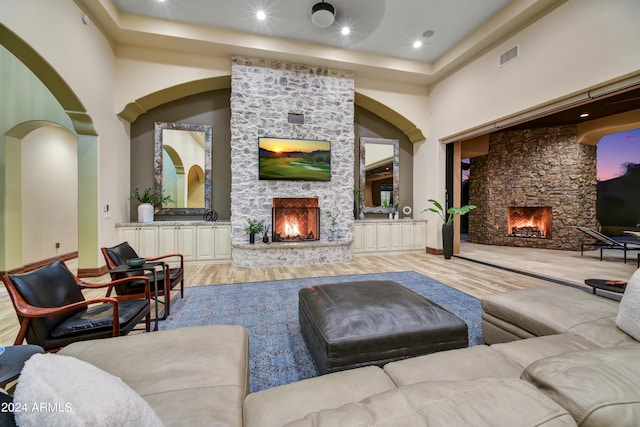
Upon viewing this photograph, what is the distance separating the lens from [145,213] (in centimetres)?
530

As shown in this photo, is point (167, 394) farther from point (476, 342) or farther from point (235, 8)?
point (235, 8)

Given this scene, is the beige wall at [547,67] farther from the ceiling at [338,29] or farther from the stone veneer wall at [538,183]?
the stone veneer wall at [538,183]

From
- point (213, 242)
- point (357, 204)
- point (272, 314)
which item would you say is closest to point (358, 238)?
point (357, 204)

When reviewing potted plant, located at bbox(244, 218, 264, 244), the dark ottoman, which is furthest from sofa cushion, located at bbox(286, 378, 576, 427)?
potted plant, located at bbox(244, 218, 264, 244)

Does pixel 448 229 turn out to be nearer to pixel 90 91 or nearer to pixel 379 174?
pixel 379 174

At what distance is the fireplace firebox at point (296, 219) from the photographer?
5879 millimetres

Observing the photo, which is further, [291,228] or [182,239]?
[291,228]

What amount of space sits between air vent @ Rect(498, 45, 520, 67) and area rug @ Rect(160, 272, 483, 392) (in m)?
4.14

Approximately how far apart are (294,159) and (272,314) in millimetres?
3674

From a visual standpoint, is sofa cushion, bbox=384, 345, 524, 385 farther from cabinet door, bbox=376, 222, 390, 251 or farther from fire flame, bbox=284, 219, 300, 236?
cabinet door, bbox=376, 222, 390, 251

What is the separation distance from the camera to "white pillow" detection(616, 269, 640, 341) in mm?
1458

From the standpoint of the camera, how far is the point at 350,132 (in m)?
6.18

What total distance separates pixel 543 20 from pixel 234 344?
19.9 ft

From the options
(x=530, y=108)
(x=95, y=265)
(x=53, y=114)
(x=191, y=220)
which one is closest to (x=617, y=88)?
(x=530, y=108)
